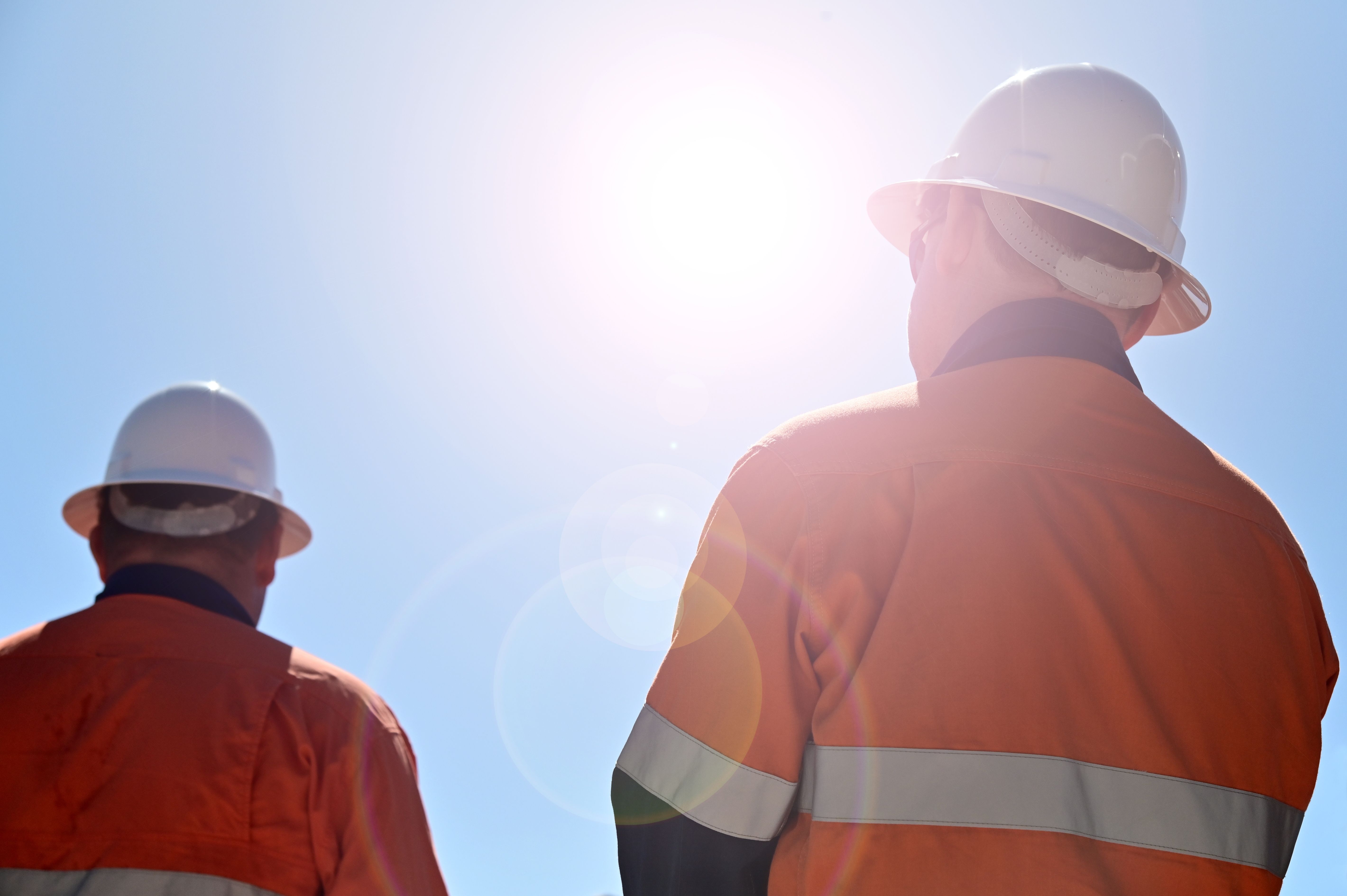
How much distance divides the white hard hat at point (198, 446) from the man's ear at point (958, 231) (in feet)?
11.1

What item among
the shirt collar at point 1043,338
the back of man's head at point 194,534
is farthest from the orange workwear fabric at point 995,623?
the back of man's head at point 194,534

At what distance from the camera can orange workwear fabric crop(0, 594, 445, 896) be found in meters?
3.07

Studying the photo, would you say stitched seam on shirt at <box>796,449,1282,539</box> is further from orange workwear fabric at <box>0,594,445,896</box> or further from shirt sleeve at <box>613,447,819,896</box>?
orange workwear fabric at <box>0,594,445,896</box>

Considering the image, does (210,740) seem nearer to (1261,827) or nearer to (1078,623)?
(1078,623)

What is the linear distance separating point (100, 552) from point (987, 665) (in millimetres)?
3689

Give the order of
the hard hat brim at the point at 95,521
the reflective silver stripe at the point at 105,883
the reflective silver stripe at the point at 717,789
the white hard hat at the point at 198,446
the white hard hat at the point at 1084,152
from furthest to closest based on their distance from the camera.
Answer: the hard hat brim at the point at 95,521
the white hard hat at the point at 198,446
the reflective silver stripe at the point at 105,883
the white hard hat at the point at 1084,152
the reflective silver stripe at the point at 717,789

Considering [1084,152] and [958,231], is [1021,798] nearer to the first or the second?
[958,231]

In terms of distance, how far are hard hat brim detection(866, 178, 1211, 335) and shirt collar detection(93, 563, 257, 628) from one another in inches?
117

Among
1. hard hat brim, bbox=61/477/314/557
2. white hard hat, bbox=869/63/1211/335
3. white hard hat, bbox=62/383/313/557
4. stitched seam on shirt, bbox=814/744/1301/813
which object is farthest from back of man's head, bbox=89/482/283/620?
white hard hat, bbox=869/63/1211/335

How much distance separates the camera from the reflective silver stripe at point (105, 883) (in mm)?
2979

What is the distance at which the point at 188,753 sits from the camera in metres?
3.17

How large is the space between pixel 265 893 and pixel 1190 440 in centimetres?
317

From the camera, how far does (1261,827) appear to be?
5.95 ft

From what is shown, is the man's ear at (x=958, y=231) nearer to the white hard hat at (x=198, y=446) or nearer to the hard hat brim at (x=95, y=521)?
the white hard hat at (x=198, y=446)
